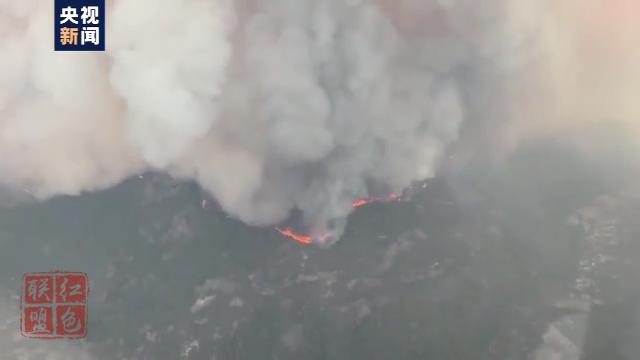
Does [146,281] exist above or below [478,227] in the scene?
below

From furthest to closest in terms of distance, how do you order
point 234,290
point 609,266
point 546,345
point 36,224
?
point 36,224 < point 234,290 < point 609,266 < point 546,345

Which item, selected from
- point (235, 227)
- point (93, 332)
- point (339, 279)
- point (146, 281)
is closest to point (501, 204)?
point (339, 279)

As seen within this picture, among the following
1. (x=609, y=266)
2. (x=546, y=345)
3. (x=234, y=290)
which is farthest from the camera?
(x=234, y=290)

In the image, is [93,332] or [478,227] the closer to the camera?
[93,332]

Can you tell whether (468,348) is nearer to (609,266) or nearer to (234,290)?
(609,266)

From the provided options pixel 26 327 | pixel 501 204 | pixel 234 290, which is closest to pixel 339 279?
pixel 234 290

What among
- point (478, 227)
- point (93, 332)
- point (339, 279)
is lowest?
point (93, 332)
